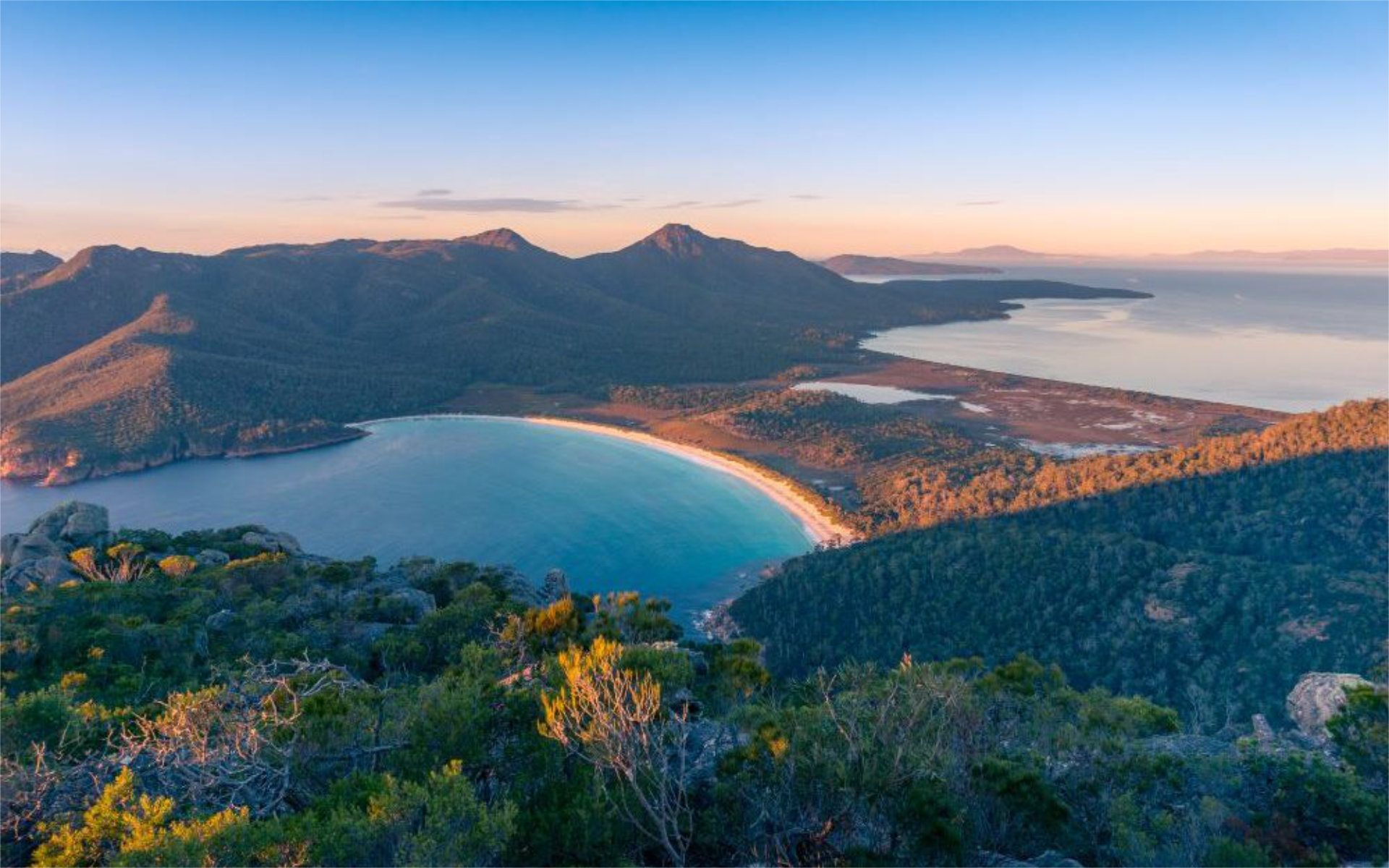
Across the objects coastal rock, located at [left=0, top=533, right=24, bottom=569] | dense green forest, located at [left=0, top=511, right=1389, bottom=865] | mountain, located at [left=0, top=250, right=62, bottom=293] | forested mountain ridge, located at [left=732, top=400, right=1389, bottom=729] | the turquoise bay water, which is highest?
mountain, located at [left=0, top=250, right=62, bottom=293]

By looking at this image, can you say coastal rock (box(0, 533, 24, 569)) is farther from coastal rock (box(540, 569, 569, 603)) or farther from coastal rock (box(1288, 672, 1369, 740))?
coastal rock (box(1288, 672, 1369, 740))

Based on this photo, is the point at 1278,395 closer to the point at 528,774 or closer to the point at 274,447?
the point at 528,774

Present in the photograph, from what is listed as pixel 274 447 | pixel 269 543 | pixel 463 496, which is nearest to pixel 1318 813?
pixel 269 543

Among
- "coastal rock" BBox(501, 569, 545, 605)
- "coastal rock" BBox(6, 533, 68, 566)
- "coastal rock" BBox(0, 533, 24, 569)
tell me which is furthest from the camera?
"coastal rock" BBox(0, 533, 24, 569)

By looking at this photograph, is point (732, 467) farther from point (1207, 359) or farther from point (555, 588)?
point (1207, 359)

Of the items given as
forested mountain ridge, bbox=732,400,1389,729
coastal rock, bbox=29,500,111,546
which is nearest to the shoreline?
forested mountain ridge, bbox=732,400,1389,729

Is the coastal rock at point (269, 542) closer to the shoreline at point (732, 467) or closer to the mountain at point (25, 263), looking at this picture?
the shoreline at point (732, 467)
